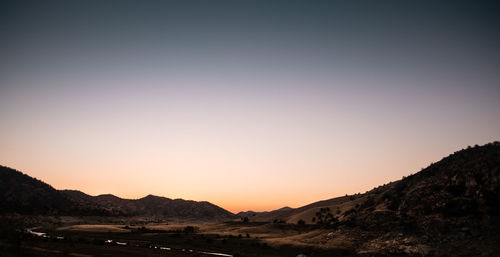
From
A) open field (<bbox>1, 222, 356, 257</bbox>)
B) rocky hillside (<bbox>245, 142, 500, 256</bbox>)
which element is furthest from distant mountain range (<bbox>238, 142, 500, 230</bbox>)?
open field (<bbox>1, 222, 356, 257</bbox>)

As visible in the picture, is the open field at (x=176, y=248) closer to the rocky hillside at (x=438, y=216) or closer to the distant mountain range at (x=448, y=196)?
the rocky hillside at (x=438, y=216)

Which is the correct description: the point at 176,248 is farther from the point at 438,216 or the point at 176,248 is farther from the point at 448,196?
the point at 448,196

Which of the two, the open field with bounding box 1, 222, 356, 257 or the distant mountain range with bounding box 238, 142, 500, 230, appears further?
the distant mountain range with bounding box 238, 142, 500, 230

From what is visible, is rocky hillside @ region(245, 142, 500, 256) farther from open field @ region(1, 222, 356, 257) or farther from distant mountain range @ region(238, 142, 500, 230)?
open field @ region(1, 222, 356, 257)

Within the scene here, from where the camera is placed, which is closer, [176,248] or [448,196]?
[448,196]

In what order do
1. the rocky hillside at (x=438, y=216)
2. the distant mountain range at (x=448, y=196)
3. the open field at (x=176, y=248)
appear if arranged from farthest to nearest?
the distant mountain range at (x=448, y=196) → the open field at (x=176, y=248) → the rocky hillside at (x=438, y=216)

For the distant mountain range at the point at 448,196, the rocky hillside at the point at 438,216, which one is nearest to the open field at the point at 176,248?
the rocky hillside at the point at 438,216

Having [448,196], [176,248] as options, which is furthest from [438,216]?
[176,248]

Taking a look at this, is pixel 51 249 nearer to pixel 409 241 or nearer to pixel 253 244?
pixel 253 244

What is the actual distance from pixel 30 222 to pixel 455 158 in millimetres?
108109

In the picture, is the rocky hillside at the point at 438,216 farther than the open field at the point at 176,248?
No

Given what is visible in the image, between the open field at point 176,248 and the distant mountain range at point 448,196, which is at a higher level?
the distant mountain range at point 448,196

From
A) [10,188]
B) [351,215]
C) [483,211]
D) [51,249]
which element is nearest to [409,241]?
[483,211]

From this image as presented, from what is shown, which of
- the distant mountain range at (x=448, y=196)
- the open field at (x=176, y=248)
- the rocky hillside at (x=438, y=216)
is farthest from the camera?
the distant mountain range at (x=448, y=196)
